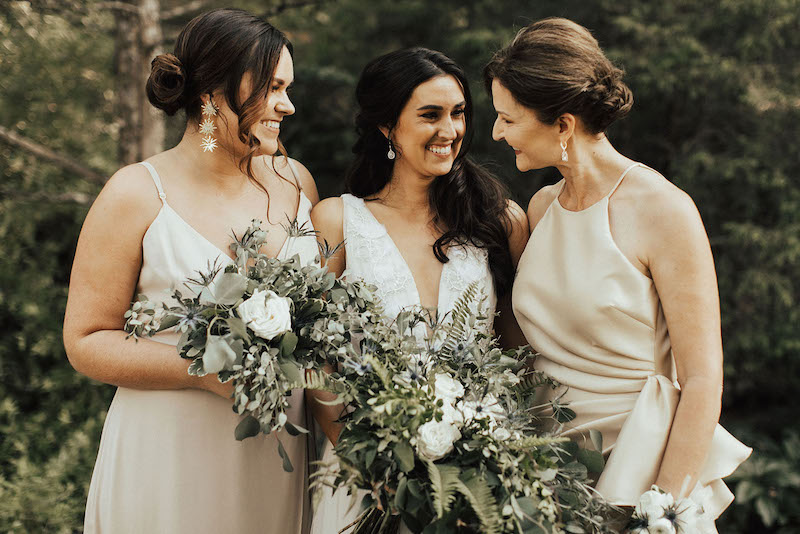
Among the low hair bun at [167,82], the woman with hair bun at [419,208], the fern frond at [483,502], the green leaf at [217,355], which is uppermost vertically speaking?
the low hair bun at [167,82]

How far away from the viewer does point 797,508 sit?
15.0 ft

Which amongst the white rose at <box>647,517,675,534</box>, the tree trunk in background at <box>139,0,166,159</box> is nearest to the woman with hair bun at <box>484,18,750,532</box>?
the white rose at <box>647,517,675,534</box>

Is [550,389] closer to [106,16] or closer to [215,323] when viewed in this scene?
[215,323]

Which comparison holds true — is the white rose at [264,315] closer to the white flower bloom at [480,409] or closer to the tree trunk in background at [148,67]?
the white flower bloom at [480,409]

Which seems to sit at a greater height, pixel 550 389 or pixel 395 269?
pixel 395 269

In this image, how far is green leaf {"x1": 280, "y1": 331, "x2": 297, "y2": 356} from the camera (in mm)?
1991

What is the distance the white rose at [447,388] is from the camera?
1919mm

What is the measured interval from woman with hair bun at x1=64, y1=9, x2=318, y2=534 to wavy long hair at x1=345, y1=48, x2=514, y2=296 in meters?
0.50

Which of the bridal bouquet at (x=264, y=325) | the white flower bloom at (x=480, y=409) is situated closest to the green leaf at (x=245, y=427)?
the bridal bouquet at (x=264, y=325)

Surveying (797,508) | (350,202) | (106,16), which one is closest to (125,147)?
(106,16)

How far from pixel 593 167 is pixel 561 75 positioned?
373mm

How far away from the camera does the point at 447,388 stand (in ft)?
6.35

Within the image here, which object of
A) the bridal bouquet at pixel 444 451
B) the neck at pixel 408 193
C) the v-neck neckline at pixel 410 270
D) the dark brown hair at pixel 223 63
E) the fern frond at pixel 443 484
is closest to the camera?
the fern frond at pixel 443 484

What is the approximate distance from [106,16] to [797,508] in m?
6.87
